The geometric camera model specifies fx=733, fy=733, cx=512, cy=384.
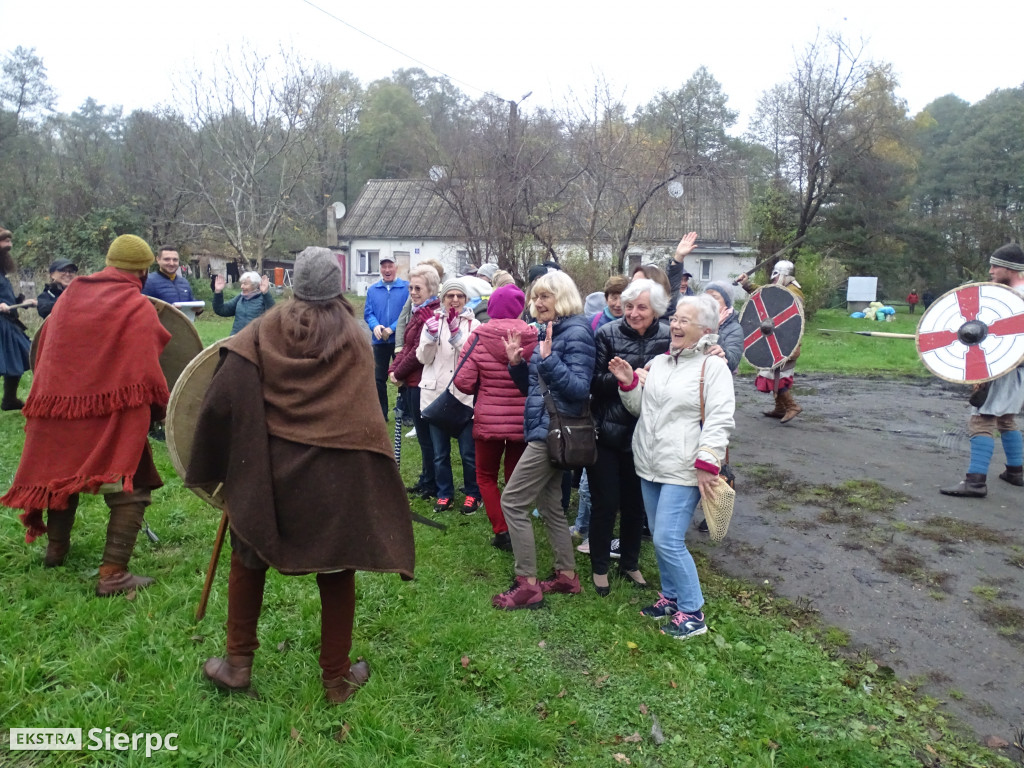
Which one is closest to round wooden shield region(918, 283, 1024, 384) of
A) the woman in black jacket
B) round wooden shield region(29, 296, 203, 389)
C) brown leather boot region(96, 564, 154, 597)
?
the woman in black jacket

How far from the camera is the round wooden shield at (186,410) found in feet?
10.3

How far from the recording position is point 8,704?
3076 mm

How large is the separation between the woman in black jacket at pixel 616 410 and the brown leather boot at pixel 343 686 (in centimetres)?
168

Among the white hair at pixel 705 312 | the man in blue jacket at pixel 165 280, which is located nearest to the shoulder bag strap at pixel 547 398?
the white hair at pixel 705 312

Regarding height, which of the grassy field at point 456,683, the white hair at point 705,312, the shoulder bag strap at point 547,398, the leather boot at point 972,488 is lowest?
the grassy field at point 456,683

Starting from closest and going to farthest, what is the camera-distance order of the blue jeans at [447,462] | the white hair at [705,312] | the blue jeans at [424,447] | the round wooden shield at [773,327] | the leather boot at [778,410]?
A: the white hair at [705,312] < the blue jeans at [447,462] < the blue jeans at [424,447] < the round wooden shield at [773,327] < the leather boot at [778,410]

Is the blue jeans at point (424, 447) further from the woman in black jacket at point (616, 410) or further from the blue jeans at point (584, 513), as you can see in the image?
the woman in black jacket at point (616, 410)

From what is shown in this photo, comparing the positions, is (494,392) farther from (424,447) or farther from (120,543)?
(120,543)

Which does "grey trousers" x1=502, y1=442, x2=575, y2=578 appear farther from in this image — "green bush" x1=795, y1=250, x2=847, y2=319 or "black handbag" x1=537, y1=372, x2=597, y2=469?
"green bush" x1=795, y1=250, x2=847, y2=319

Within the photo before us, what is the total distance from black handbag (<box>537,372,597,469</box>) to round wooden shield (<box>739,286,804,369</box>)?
536 cm

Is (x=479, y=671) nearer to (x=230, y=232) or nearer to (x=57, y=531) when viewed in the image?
(x=57, y=531)

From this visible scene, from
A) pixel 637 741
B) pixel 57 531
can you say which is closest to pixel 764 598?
pixel 637 741

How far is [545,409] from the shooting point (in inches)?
167

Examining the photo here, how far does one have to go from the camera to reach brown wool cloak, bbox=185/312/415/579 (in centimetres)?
280
